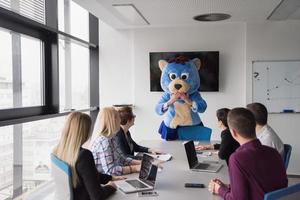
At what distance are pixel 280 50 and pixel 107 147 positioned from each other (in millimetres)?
3688

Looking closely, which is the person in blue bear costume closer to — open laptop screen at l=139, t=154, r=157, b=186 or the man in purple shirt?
open laptop screen at l=139, t=154, r=157, b=186

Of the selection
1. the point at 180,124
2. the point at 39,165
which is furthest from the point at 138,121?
the point at 39,165

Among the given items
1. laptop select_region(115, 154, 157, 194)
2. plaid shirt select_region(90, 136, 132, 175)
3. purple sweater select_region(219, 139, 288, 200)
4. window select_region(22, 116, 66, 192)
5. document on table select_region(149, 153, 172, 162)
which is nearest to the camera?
purple sweater select_region(219, 139, 288, 200)

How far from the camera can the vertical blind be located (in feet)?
10.3

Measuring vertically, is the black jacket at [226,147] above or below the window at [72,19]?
below

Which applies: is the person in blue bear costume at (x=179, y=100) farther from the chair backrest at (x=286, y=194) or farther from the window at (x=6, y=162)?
the chair backrest at (x=286, y=194)

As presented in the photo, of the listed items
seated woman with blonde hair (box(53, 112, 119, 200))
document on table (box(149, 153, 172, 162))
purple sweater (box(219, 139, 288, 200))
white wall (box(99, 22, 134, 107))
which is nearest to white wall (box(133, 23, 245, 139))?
white wall (box(99, 22, 134, 107))

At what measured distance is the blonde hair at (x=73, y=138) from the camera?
1959 millimetres

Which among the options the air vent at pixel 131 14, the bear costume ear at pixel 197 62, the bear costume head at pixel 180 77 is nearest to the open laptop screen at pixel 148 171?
the bear costume head at pixel 180 77

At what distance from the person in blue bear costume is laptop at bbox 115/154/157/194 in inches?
81.0

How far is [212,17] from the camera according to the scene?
467 cm

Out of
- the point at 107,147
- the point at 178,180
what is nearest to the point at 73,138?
the point at 107,147

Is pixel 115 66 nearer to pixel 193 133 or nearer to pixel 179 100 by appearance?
pixel 179 100

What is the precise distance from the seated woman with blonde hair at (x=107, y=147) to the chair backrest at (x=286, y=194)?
134cm
